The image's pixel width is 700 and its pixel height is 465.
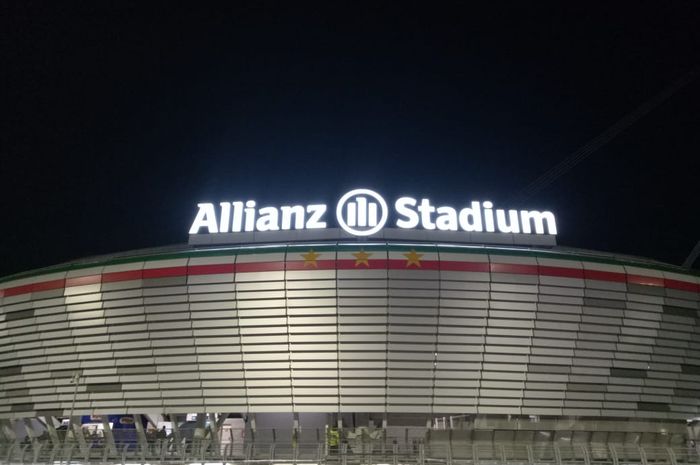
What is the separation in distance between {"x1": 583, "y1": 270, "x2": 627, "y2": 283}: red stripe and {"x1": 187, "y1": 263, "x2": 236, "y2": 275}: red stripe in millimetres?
20182

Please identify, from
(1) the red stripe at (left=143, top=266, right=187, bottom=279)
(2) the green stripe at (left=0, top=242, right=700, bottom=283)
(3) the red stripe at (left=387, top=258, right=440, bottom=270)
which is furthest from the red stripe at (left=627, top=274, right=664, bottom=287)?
(1) the red stripe at (left=143, top=266, right=187, bottom=279)

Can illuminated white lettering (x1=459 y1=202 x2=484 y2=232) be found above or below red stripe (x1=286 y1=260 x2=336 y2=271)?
above

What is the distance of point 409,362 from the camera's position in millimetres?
31016

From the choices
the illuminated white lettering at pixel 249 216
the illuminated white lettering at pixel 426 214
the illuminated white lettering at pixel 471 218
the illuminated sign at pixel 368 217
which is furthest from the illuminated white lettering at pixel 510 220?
the illuminated white lettering at pixel 249 216

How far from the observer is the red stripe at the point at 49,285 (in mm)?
32688

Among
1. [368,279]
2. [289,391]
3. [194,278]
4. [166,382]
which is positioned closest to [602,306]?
[368,279]

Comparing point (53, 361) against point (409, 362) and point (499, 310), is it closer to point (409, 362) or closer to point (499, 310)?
point (409, 362)

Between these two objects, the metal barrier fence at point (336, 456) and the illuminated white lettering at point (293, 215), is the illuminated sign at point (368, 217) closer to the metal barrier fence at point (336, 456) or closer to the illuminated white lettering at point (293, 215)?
the illuminated white lettering at point (293, 215)

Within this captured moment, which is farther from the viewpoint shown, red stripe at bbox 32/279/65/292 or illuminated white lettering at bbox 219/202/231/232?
illuminated white lettering at bbox 219/202/231/232

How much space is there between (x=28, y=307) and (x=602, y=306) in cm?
3455

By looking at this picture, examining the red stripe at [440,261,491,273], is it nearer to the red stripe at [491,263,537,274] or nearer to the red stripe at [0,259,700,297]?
the red stripe at [0,259,700,297]

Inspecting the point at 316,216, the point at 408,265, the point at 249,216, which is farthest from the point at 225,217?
the point at 408,265

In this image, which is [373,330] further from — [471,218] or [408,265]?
[471,218]

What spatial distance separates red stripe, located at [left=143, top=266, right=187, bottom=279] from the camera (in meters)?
31.0
